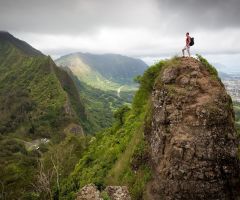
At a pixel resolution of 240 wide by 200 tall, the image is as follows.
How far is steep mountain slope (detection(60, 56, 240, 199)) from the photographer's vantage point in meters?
29.8

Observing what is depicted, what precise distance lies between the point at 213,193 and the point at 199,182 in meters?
1.47

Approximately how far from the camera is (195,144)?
3000 centimetres

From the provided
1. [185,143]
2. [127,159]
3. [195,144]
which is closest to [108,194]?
[127,159]

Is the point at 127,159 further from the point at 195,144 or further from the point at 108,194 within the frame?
Result: the point at 195,144

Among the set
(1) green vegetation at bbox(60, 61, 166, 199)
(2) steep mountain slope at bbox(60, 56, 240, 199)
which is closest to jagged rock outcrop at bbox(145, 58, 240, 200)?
(2) steep mountain slope at bbox(60, 56, 240, 199)

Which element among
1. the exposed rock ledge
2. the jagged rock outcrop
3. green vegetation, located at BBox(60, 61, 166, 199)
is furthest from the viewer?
green vegetation, located at BBox(60, 61, 166, 199)

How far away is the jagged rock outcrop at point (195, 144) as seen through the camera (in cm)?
2972

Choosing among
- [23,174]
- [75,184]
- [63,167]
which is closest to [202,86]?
[75,184]

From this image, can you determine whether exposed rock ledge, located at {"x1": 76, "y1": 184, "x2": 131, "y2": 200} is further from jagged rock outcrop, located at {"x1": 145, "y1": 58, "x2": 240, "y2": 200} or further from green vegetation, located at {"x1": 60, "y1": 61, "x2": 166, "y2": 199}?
jagged rock outcrop, located at {"x1": 145, "y1": 58, "x2": 240, "y2": 200}

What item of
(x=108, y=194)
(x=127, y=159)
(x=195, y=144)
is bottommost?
(x=108, y=194)

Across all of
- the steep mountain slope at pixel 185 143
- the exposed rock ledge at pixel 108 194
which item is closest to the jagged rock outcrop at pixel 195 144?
the steep mountain slope at pixel 185 143

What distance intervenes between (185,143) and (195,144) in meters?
0.85

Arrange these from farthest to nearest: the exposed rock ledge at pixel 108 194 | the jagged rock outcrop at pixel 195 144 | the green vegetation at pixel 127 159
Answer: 1. the green vegetation at pixel 127 159
2. the exposed rock ledge at pixel 108 194
3. the jagged rock outcrop at pixel 195 144

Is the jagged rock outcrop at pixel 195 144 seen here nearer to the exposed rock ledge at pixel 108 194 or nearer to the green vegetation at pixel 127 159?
the green vegetation at pixel 127 159
